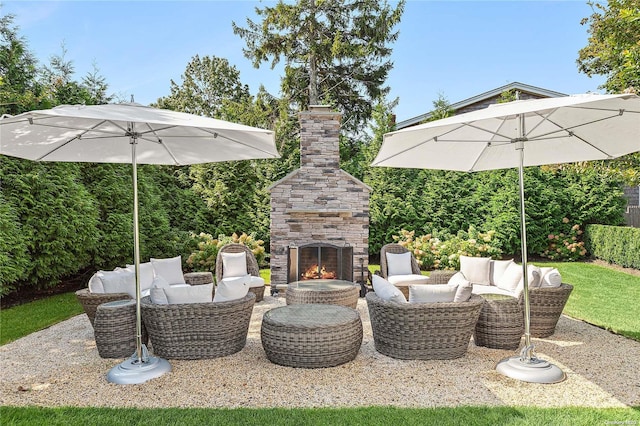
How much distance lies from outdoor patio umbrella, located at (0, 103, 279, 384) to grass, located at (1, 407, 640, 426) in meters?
0.72

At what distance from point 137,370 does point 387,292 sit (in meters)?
2.72

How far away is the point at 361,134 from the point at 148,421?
16460 millimetres

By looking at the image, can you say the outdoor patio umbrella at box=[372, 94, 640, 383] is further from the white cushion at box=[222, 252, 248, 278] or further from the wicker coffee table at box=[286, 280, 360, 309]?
the white cushion at box=[222, 252, 248, 278]

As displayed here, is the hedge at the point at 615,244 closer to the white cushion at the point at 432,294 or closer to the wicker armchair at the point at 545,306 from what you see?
the wicker armchair at the point at 545,306

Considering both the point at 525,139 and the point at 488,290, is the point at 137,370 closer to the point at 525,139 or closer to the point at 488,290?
the point at 525,139

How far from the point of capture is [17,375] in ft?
13.8

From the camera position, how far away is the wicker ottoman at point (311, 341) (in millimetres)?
4266

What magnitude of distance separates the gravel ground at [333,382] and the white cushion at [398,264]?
115 inches

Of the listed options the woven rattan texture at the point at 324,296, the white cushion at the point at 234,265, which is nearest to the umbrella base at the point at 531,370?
the woven rattan texture at the point at 324,296

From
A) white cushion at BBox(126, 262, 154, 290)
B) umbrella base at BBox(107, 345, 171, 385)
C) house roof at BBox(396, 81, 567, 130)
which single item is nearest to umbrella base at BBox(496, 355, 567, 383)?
umbrella base at BBox(107, 345, 171, 385)

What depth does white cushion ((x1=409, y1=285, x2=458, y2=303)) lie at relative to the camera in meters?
4.56

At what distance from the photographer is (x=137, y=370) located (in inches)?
158

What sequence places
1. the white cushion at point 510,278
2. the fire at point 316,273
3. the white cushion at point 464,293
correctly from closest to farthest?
the white cushion at point 464,293 → the white cushion at point 510,278 → the fire at point 316,273

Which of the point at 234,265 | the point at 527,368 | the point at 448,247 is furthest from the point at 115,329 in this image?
the point at 448,247
